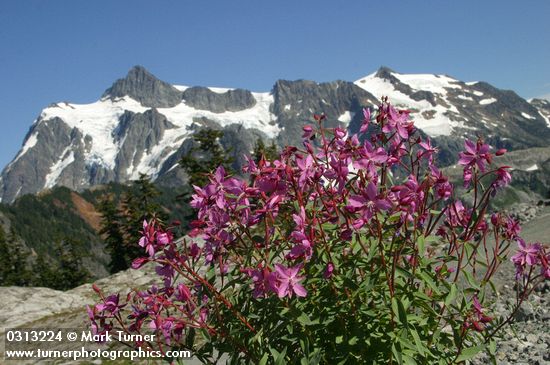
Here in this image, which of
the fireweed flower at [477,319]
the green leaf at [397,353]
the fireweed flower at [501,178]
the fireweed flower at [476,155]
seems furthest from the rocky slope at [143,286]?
the fireweed flower at [476,155]

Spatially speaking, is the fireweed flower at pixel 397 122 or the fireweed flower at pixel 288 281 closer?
the fireweed flower at pixel 288 281

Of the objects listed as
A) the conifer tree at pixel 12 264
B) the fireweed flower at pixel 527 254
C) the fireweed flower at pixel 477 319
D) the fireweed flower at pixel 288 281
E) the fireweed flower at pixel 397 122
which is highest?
the fireweed flower at pixel 397 122

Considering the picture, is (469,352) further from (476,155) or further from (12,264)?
(12,264)

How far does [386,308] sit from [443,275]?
102 cm

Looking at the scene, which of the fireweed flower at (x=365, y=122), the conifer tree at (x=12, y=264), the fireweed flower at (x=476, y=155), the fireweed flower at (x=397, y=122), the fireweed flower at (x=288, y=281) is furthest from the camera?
the conifer tree at (x=12, y=264)

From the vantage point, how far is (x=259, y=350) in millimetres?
4266

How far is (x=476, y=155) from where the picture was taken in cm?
373

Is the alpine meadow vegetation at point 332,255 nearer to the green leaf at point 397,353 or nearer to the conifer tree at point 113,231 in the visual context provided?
the green leaf at point 397,353

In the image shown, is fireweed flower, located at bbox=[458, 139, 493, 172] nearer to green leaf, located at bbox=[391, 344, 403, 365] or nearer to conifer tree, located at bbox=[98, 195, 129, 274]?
green leaf, located at bbox=[391, 344, 403, 365]

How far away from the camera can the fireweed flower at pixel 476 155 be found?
Answer: 3.66 meters

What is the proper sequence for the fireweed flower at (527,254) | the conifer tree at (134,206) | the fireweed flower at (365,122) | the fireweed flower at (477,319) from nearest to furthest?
the fireweed flower at (477,319) < the fireweed flower at (365,122) < the fireweed flower at (527,254) < the conifer tree at (134,206)

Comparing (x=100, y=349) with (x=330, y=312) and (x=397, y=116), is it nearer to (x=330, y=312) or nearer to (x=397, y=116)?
(x=330, y=312)

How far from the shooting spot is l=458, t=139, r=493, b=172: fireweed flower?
3.66 metres

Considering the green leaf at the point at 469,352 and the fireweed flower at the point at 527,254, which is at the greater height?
the fireweed flower at the point at 527,254
